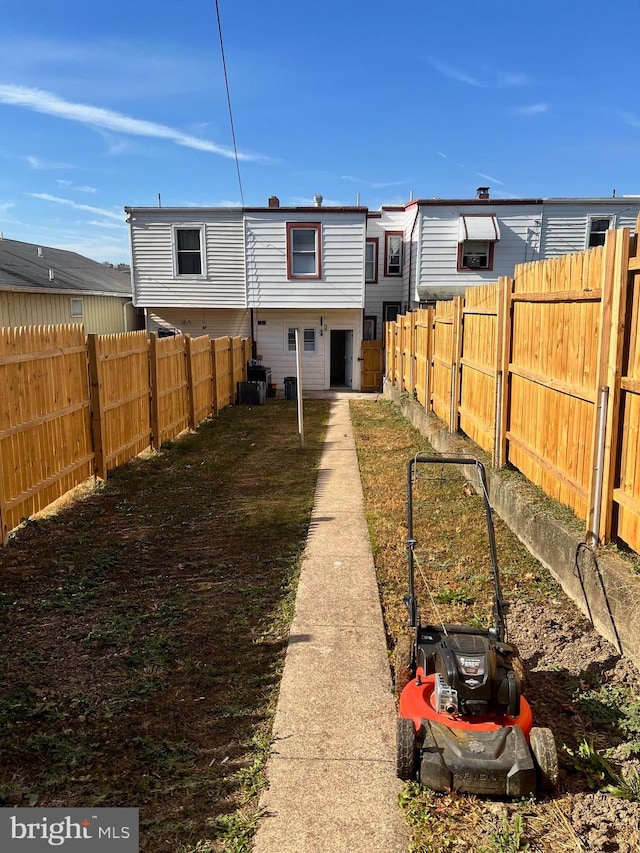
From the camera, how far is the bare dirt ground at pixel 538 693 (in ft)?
8.79

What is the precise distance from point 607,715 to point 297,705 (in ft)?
5.62

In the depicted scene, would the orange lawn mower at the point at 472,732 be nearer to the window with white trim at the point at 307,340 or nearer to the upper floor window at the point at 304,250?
the upper floor window at the point at 304,250

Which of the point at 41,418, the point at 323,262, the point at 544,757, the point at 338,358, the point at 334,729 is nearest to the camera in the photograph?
the point at 544,757

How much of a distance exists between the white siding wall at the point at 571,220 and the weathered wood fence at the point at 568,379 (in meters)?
12.3

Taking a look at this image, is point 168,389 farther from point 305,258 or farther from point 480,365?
point 305,258

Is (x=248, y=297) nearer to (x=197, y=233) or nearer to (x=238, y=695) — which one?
(x=197, y=233)

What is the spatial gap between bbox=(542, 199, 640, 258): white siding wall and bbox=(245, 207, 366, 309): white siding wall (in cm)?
594

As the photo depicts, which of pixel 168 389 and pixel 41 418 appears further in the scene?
pixel 168 389

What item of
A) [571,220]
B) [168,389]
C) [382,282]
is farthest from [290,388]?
[571,220]

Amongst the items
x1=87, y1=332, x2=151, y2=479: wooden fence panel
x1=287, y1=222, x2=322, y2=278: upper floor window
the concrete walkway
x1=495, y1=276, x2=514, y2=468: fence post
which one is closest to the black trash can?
x1=287, y1=222, x2=322, y2=278: upper floor window

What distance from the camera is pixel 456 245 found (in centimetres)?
1995

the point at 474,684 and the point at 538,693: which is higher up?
the point at 474,684

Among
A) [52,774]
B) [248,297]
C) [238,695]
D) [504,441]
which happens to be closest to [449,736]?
[238,695]

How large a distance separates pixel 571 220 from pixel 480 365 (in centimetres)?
1388
